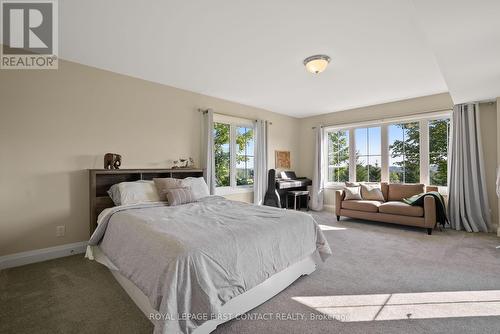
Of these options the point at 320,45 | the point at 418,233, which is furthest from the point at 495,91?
the point at 320,45

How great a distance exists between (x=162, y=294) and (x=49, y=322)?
1.09m

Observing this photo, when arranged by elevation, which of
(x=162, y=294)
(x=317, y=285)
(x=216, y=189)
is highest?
(x=216, y=189)

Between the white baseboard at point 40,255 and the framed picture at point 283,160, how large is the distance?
4278 mm

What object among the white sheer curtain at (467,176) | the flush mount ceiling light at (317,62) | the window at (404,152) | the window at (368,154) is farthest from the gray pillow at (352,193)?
the flush mount ceiling light at (317,62)

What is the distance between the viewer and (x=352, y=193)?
15.9ft

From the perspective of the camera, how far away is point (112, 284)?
7.42 ft

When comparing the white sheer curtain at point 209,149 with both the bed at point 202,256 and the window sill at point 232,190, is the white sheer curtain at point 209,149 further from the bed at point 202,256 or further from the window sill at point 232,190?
the bed at point 202,256

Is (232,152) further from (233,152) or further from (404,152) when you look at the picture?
(404,152)

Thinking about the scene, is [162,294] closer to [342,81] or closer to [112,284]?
[112,284]

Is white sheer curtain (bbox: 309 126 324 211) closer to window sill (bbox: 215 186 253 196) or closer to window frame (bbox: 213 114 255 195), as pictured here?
window sill (bbox: 215 186 253 196)

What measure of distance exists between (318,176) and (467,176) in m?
2.80

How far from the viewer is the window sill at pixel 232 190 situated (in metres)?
4.73

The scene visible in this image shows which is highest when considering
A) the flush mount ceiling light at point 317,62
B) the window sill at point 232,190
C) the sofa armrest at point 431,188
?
the flush mount ceiling light at point 317,62

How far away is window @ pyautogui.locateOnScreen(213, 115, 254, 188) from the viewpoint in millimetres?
4793
